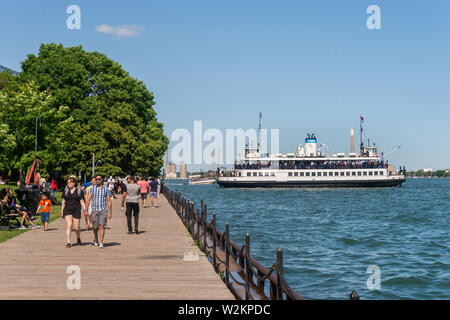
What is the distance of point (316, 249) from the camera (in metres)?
23.2

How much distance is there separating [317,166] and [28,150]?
82960 mm

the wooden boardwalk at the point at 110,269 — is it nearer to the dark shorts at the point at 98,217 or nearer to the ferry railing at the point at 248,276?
the ferry railing at the point at 248,276

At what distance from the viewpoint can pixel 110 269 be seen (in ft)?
38.8

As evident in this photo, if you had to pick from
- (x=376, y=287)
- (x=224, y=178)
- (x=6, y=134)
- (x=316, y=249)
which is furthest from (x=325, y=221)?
(x=224, y=178)

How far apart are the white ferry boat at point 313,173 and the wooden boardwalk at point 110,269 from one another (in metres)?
95.9

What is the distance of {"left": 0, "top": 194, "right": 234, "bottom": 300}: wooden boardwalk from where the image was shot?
9469 mm

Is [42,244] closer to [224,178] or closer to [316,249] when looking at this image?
[316,249]

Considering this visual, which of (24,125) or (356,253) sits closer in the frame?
(356,253)

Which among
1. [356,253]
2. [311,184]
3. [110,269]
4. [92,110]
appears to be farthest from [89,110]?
[311,184]

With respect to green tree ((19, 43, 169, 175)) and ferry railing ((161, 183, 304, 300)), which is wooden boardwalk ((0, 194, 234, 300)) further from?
green tree ((19, 43, 169, 175))

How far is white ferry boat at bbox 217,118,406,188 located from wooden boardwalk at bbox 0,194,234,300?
95931mm

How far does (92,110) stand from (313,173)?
222 ft

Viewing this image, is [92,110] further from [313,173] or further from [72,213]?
[313,173]

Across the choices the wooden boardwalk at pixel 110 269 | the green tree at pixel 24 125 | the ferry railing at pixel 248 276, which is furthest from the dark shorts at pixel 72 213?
the green tree at pixel 24 125
